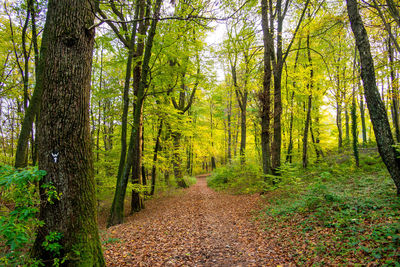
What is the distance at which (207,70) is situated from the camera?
13688 mm

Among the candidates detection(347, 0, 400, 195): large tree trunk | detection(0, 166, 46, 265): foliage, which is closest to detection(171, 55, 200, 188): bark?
detection(347, 0, 400, 195): large tree trunk

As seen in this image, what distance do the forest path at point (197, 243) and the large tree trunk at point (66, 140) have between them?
57.5 inches

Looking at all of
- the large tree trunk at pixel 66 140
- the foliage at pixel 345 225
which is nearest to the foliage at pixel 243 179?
the foliage at pixel 345 225

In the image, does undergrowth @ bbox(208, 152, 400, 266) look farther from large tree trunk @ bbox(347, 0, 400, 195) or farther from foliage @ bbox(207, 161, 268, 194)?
foliage @ bbox(207, 161, 268, 194)

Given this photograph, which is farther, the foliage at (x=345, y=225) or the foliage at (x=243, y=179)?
the foliage at (x=243, y=179)

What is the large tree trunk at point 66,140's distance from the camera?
288 cm

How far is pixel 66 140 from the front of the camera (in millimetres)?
2998

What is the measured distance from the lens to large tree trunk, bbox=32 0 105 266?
9.46 ft

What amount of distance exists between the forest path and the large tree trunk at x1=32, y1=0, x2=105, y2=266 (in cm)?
146

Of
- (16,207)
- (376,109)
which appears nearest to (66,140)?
(16,207)

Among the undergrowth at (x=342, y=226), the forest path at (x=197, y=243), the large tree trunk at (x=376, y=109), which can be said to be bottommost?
the forest path at (x=197, y=243)

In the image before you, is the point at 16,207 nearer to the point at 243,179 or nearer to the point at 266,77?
the point at 266,77

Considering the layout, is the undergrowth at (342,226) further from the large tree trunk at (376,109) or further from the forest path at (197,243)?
the large tree trunk at (376,109)

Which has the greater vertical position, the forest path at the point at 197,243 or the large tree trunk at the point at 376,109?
the large tree trunk at the point at 376,109
